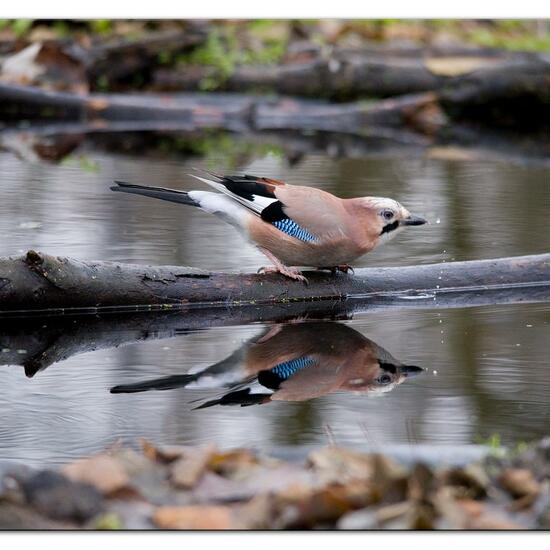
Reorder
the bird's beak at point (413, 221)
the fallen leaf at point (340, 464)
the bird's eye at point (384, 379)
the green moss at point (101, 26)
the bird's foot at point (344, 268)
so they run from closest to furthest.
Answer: the fallen leaf at point (340, 464) → the bird's eye at point (384, 379) → the bird's beak at point (413, 221) → the bird's foot at point (344, 268) → the green moss at point (101, 26)

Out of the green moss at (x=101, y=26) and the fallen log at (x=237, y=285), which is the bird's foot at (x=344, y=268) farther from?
the green moss at (x=101, y=26)

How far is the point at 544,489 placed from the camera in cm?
306

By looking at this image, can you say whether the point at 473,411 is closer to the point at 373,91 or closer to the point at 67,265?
the point at 67,265

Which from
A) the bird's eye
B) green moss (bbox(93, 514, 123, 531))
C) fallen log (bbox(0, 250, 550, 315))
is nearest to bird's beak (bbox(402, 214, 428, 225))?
fallen log (bbox(0, 250, 550, 315))

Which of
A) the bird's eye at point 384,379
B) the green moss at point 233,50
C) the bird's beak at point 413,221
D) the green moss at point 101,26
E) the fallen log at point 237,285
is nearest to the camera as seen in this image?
the bird's eye at point 384,379

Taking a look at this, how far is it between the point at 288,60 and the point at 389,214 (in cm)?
918

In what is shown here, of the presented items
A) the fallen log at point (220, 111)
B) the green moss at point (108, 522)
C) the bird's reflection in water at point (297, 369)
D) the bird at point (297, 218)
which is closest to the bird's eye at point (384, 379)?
the bird's reflection in water at point (297, 369)

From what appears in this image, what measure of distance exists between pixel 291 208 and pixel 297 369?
88 cm

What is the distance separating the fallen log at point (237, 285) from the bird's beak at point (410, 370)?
0.90 meters

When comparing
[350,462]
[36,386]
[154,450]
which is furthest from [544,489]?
[36,386]

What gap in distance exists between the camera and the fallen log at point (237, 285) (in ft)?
17.4

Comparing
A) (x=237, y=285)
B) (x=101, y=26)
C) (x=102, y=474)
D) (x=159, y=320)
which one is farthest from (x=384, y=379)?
(x=101, y=26)

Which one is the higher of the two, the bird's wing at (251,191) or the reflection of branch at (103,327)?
the bird's wing at (251,191)
